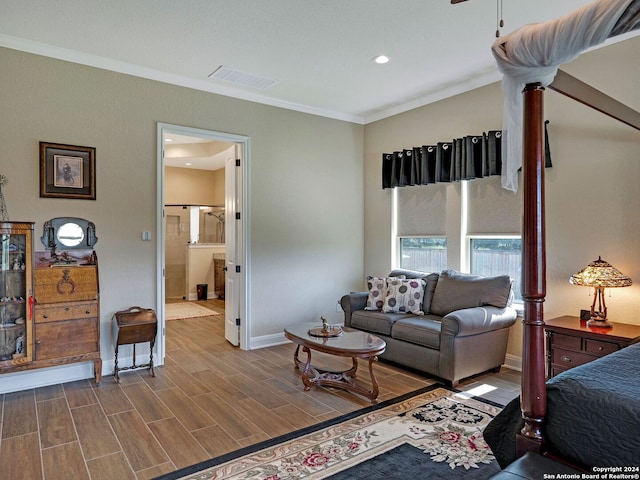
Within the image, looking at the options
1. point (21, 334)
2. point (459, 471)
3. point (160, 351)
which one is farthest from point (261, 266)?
point (459, 471)

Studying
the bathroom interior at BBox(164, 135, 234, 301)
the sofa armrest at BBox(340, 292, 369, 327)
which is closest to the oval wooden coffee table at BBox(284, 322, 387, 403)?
the sofa armrest at BBox(340, 292, 369, 327)

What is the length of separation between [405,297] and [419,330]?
0.60 m

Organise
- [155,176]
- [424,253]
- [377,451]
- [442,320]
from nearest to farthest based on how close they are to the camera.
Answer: [377,451]
[442,320]
[155,176]
[424,253]

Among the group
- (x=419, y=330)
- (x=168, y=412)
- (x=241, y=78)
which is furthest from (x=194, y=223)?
(x=419, y=330)

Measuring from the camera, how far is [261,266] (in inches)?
190

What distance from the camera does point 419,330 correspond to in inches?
147

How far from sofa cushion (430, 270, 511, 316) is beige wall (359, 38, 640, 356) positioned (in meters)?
0.42

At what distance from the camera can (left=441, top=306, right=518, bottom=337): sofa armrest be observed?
11.2 feet

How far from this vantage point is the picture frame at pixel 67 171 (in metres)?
3.56

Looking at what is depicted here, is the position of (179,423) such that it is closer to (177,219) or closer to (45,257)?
(45,257)

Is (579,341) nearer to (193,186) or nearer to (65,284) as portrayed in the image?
(65,284)

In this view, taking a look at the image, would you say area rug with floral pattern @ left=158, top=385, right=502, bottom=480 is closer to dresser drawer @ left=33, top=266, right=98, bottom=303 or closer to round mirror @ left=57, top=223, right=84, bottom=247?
dresser drawer @ left=33, top=266, right=98, bottom=303

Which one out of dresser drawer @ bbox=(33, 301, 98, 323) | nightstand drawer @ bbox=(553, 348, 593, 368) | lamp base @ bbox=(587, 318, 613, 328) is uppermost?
dresser drawer @ bbox=(33, 301, 98, 323)

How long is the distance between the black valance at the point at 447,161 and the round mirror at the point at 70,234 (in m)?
3.57
